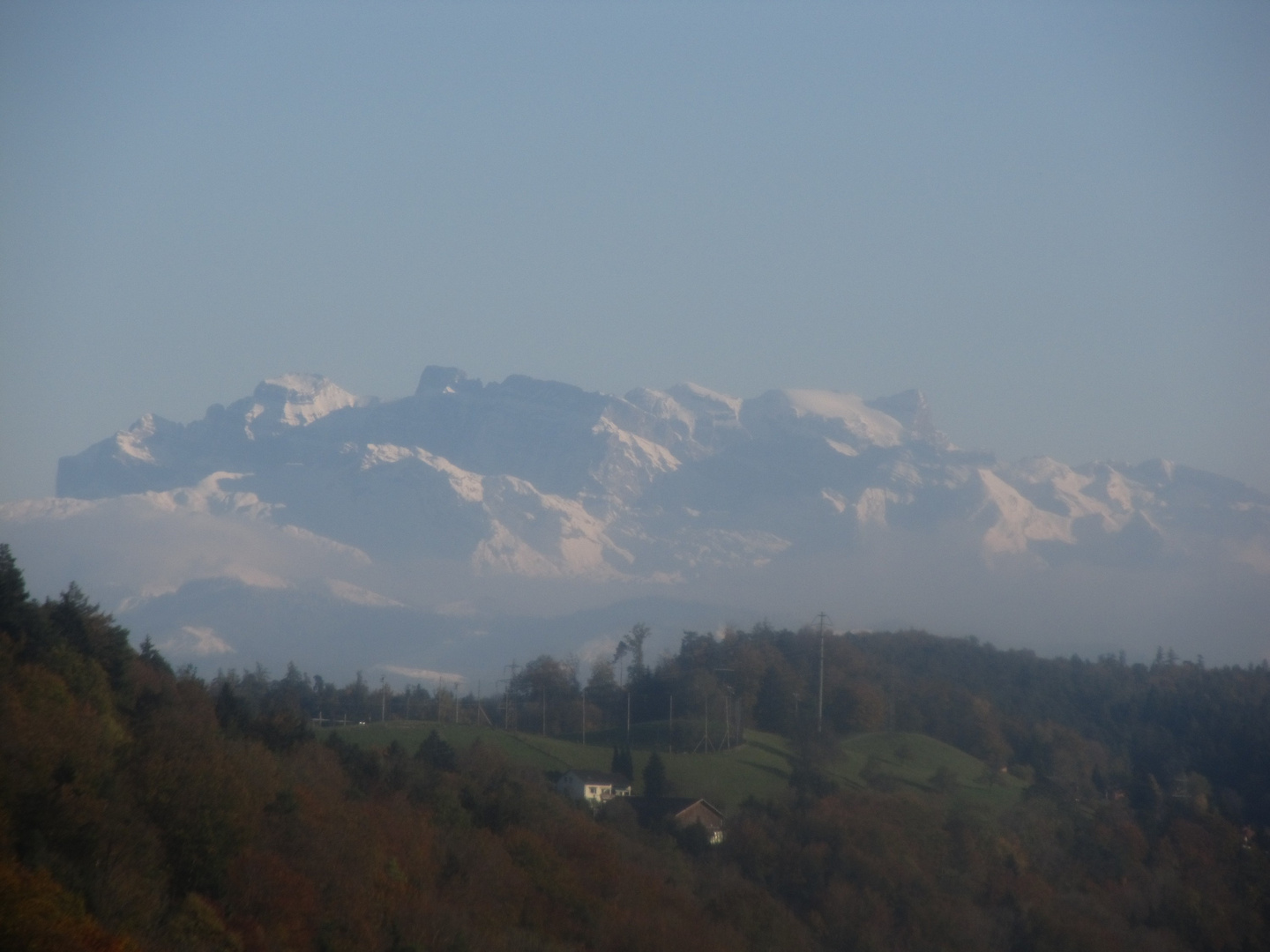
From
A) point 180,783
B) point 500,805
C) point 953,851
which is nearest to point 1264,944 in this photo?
point 953,851

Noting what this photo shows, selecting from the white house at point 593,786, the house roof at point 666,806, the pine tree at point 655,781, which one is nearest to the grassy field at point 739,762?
the white house at point 593,786

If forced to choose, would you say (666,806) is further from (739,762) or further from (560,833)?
(560,833)

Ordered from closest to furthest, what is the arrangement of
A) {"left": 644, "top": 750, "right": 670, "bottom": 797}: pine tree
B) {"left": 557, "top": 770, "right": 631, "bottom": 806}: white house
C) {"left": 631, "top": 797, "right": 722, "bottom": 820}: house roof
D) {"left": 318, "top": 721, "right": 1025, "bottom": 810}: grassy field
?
{"left": 631, "top": 797, "right": 722, "bottom": 820}: house roof, {"left": 557, "top": 770, "right": 631, "bottom": 806}: white house, {"left": 644, "top": 750, "right": 670, "bottom": 797}: pine tree, {"left": 318, "top": 721, "right": 1025, "bottom": 810}: grassy field

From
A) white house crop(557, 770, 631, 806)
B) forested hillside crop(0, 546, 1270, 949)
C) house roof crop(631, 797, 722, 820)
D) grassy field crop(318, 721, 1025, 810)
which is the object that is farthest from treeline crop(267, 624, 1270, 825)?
house roof crop(631, 797, 722, 820)

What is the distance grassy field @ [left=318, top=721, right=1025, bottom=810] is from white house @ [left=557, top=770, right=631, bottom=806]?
3.85 feet

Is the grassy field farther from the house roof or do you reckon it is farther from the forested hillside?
the house roof

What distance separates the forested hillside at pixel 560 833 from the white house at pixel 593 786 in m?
2.29

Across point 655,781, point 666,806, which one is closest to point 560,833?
point 666,806

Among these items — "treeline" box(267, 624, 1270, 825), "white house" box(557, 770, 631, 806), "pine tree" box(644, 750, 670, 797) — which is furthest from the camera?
"treeline" box(267, 624, 1270, 825)

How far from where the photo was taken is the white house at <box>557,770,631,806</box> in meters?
61.2

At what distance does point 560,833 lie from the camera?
4441cm

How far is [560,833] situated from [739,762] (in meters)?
29.2

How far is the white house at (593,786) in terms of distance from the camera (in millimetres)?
61188

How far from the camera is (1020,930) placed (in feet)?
154
